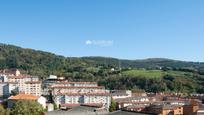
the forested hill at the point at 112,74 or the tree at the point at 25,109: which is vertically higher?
the forested hill at the point at 112,74

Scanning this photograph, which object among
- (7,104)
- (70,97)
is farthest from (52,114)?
(70,97)

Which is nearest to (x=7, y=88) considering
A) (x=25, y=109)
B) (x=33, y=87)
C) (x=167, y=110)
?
(x=33, y=87)

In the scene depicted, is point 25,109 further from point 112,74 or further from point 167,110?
point 112,74

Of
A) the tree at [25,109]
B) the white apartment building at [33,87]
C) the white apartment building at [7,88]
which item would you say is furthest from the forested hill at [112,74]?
the tree at [25,109]

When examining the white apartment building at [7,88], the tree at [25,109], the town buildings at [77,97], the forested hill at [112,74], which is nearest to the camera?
the tree at [25,109]

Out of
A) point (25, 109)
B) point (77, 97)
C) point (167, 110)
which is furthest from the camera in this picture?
point (77, 97)

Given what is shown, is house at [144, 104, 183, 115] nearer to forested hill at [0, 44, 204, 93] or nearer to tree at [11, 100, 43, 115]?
tree at [11, 100, 43, 115]

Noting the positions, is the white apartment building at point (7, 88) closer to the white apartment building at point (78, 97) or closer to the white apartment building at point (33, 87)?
the white apartment building at point (33, 87)

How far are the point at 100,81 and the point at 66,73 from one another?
1789 cm

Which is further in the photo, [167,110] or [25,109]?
[167,110]

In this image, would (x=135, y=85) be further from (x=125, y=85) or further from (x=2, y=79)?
(x=2, y=79)

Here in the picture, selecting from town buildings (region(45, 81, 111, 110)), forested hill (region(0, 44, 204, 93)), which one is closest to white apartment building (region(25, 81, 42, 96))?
town buildings (region(45, 81, 111, 110))

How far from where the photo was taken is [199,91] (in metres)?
130

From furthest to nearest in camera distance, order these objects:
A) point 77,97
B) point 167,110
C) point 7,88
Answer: point 7,88 < point 77,97 < point 167,110
